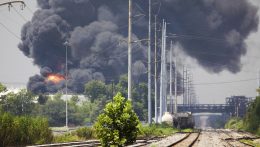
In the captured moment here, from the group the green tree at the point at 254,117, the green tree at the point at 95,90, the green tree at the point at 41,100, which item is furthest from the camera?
the green tree at the point at 95,90

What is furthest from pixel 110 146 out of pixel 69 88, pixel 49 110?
pixel 69 88

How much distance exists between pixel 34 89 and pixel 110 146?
174 meters

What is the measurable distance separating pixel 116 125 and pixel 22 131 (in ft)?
46.9

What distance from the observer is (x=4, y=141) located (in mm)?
32562

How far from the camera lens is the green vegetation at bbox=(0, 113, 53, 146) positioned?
32531 millimetres

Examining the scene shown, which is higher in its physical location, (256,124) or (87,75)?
(87,75)

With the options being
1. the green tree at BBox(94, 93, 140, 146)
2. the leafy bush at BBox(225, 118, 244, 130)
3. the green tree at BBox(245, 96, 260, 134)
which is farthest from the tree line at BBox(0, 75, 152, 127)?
the green tree at BBox(94, 93, 140, 146)

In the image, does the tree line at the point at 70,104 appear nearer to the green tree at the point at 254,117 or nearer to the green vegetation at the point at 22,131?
the green tree at the point at 254,117

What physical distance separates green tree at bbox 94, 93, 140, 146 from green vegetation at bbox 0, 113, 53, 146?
1139 cm

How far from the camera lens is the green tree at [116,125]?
76.7 feet

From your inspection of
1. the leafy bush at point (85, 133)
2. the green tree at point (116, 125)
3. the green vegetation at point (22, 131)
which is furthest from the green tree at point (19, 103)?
the green tree at point (116, 125)

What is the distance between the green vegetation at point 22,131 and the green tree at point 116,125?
1139cm

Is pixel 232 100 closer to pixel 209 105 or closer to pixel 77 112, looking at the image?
pixel 209 105

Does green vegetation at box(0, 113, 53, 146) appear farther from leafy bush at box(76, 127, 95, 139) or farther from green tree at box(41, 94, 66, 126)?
green tree at box(41, 94, 66, 126)
